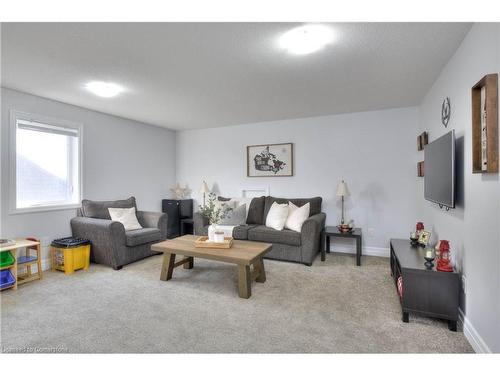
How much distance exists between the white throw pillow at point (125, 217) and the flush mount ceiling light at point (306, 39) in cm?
317

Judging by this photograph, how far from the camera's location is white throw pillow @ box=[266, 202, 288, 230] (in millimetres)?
3879

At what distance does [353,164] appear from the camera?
4.18m

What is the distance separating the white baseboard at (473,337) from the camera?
5.44ft

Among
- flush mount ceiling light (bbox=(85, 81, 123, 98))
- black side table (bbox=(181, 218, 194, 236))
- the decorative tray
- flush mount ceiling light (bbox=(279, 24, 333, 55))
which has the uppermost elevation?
flush mount ceiling light (bbox=(85, 81, 123, 98))

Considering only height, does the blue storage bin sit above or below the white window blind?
below

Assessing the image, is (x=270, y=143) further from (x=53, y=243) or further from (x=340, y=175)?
(x=53, y=243)

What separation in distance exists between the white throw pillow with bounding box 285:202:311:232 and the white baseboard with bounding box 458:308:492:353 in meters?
2.01

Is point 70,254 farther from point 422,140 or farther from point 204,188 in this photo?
point 422,140

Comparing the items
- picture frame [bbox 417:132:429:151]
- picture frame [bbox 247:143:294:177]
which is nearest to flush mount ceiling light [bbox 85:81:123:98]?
picture frame [bbox 247:143:294:177]

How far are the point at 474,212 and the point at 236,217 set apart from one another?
3.08m

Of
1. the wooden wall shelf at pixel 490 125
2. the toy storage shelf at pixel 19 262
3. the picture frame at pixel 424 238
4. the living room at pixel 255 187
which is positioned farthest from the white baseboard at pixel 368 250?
the toy storage shelf at pixel 19 262

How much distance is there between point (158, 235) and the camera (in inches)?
156

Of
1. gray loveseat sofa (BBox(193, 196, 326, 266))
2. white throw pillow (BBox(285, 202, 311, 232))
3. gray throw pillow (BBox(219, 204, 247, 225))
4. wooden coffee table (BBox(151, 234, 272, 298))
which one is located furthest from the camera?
gray throw pillow (BBox(219, 204, 247, 225))

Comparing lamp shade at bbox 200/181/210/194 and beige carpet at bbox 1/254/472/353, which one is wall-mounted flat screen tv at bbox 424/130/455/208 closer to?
beige carpet at bbox 1/254/472/353
